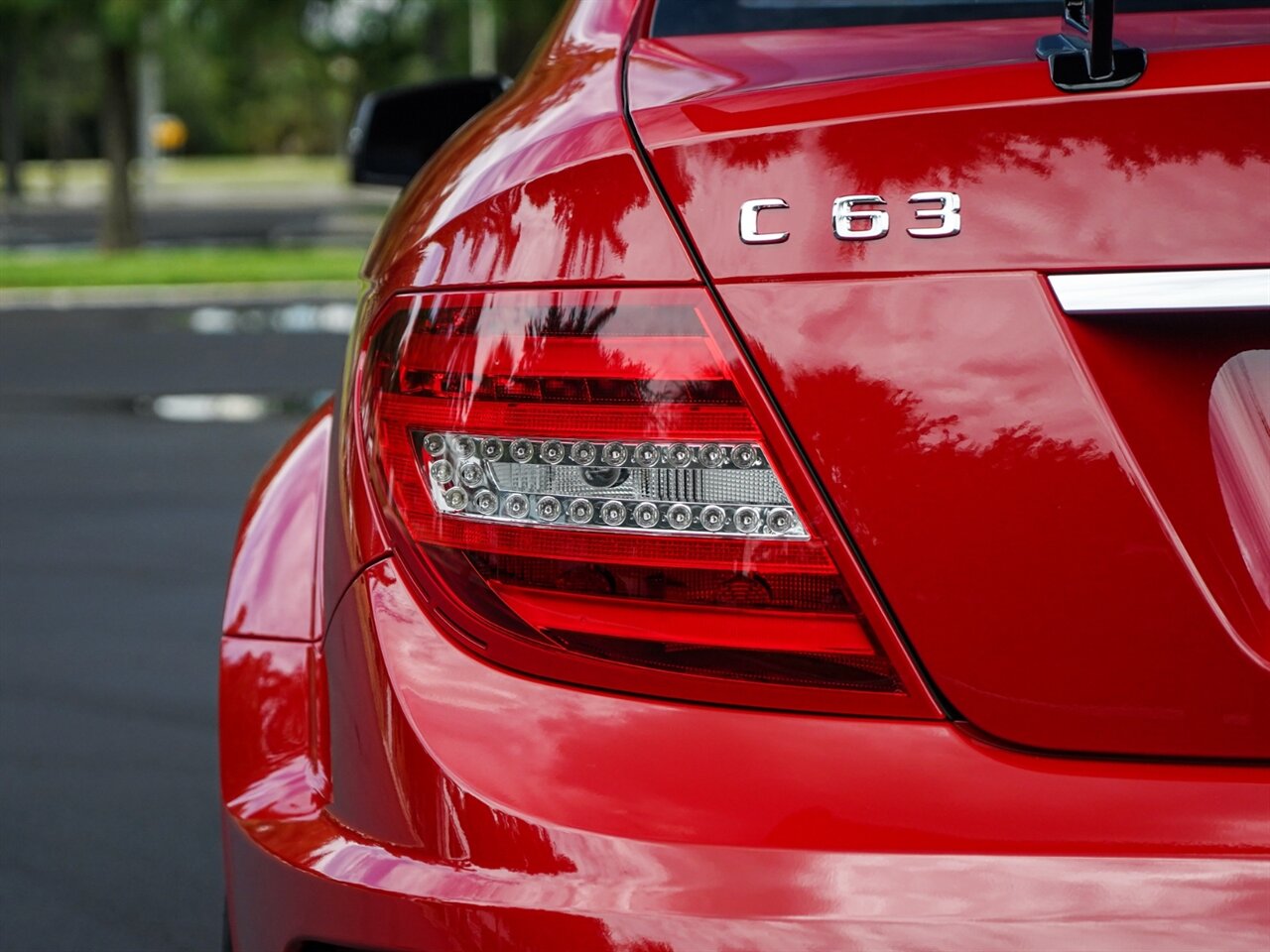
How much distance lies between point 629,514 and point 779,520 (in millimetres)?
127

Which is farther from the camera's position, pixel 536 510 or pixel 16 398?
pixel 16 398

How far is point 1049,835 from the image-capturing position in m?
1.38

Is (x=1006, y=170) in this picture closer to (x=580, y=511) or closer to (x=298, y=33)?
(x=580, y=511)

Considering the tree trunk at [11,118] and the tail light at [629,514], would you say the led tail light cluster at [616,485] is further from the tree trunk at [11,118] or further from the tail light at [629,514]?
the tree trunk at [11,118]

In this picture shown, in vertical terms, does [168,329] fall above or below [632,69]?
below

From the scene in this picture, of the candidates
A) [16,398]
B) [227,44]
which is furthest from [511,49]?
[16,398]

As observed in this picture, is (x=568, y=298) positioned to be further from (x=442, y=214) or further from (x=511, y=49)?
(x=511, y=49)

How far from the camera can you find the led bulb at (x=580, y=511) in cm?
149

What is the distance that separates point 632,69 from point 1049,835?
0.85m

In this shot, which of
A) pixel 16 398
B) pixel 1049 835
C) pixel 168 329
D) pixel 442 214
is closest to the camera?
pixel 1049 835

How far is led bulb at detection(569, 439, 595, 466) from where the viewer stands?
4.87ft

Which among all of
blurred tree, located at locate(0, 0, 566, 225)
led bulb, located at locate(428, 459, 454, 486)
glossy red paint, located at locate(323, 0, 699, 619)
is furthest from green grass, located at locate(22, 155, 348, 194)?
led bulb, located at locate(428, 459, 454, 486)

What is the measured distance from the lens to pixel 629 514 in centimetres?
148

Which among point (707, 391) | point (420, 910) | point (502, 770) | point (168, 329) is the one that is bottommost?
point (168, 329)
